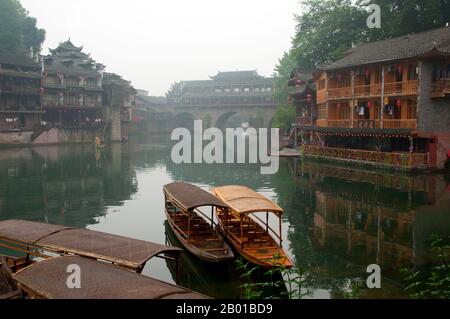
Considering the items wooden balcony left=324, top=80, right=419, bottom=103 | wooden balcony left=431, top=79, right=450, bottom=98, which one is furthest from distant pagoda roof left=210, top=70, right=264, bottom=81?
wooden balcony left=431, top=79, right=450, bottom=98

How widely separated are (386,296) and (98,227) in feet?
43.8

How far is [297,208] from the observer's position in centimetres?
2445

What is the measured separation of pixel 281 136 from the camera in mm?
60344

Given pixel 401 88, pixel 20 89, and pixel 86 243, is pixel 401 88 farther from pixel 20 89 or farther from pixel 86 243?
pixel 20 89

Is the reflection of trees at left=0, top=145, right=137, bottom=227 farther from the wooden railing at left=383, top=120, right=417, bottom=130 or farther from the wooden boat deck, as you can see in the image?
the wooden railing at left=383, top=120, right=417, bottom=130

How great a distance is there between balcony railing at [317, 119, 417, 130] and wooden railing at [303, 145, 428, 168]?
8.30 ft

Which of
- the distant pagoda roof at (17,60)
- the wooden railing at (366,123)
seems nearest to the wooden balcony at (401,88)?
the wooden railing at (366,123)

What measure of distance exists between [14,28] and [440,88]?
65.1 meters

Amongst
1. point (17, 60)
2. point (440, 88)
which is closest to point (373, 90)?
point (440, 88)

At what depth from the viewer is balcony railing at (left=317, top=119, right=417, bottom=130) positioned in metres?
34.7

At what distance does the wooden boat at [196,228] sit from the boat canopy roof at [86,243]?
324cm
